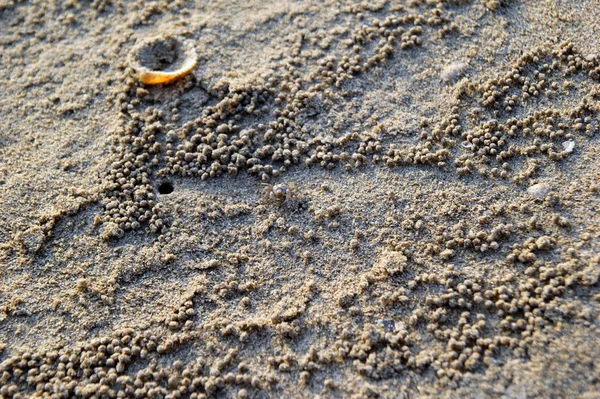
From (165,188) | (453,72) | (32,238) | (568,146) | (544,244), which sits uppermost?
(453,72)

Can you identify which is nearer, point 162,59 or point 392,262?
point 392,262

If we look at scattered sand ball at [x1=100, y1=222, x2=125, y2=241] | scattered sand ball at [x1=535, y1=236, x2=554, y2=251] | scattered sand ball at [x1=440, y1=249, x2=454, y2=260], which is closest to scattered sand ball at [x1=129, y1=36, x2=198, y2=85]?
scattered sand ball at [x1=100, y1=222, x2=125, y2=241]

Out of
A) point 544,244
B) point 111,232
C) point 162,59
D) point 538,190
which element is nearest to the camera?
point 544,244

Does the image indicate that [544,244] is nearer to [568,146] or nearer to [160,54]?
[568,146]

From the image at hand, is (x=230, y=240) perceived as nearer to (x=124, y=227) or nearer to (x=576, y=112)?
(x=124, y=227)

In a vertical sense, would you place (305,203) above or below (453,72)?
below

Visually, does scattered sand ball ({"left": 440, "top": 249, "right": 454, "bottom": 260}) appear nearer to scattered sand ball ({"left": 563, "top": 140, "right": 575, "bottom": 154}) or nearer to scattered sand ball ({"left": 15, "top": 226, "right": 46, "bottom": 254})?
scattered sand ball ({"left": 563, "top": 140, "right": 575, "bottom": 154})

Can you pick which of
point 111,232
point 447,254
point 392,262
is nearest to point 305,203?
point 392,262
